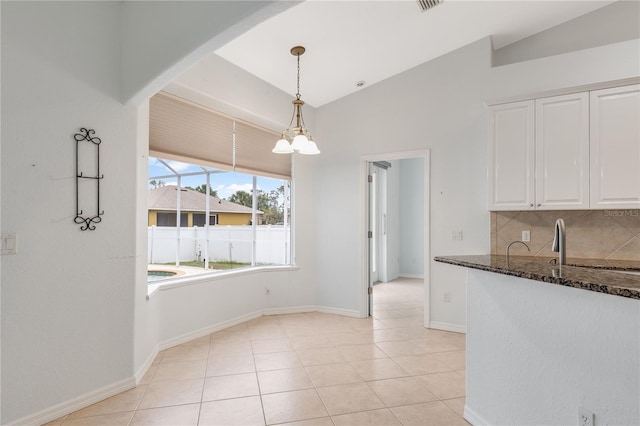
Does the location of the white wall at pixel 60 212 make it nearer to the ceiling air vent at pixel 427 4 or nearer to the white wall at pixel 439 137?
the ceiling air vent at pixel 427 4

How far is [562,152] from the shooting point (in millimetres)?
3141

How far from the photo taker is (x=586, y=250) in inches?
129

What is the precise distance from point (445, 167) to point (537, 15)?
177 cm

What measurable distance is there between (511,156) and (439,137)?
858mm

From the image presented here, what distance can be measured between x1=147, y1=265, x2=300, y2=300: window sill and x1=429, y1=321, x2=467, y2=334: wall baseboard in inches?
73.5

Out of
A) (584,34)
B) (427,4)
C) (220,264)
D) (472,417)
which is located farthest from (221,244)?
(584,34)

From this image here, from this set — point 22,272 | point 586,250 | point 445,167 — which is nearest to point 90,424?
point 22,272

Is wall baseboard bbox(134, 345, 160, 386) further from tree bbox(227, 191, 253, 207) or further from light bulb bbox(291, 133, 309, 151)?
light bulb bbox(291, 133, 309, 151)

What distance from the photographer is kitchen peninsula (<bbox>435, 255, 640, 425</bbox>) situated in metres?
1.31

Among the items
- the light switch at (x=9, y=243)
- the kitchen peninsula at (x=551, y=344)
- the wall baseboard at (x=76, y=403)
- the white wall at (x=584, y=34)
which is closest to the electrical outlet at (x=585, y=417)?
the kitchen peninsula at (x=551, y=344)

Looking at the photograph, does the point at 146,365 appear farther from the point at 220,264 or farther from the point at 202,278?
the point at 220,264

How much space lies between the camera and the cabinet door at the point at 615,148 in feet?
9.56

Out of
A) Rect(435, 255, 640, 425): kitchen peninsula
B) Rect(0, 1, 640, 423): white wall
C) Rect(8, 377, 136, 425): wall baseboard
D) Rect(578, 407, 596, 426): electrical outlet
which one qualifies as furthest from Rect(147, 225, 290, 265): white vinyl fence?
Rect(578, 407, 596, 426): electrical outlet

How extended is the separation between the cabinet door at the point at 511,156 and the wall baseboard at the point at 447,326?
142 cm
